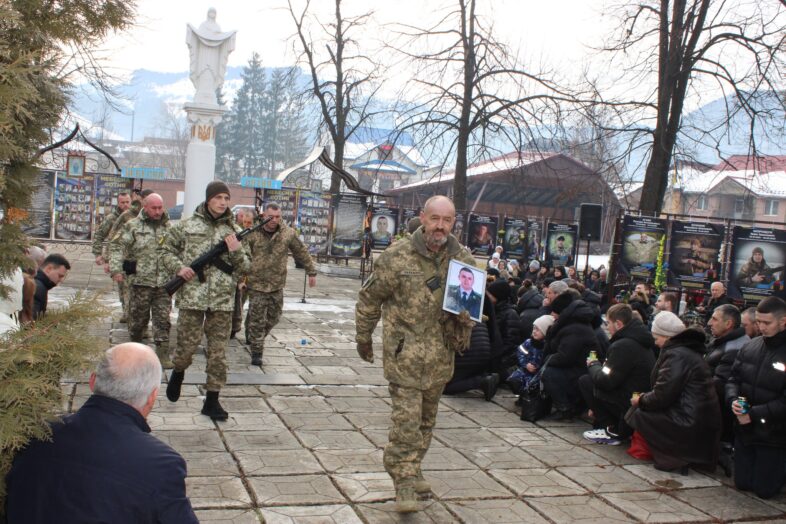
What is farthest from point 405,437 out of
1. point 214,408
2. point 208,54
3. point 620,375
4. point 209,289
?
point 208,54

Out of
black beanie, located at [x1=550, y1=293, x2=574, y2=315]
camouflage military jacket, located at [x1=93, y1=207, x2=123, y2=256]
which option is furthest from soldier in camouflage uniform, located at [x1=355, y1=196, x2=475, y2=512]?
camouflage military jacket, located at [x1=93, y1=207, x2=123, y2=256]

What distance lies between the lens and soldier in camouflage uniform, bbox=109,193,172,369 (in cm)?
847

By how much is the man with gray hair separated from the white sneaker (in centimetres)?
495

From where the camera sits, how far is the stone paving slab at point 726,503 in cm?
529

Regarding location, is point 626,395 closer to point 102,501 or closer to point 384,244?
point 102,501

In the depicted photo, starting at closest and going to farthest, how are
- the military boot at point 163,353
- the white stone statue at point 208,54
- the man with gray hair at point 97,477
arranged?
the man with gray hair at point 97,477 → the military boot at point 163,353 → the white stone statue at point 208,54

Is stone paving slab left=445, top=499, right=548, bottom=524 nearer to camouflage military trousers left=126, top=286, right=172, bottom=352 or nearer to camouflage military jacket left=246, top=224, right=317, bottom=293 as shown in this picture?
camouflage military jacket left=246, top=224, right=317, bottom=293

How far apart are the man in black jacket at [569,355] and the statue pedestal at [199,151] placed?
54.0ft

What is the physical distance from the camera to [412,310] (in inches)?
194

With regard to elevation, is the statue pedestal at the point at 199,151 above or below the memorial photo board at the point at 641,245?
above

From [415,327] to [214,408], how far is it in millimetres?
2404

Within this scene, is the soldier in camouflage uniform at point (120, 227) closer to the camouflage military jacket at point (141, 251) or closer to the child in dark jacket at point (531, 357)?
the camouflage military jacket at point (141, 251)

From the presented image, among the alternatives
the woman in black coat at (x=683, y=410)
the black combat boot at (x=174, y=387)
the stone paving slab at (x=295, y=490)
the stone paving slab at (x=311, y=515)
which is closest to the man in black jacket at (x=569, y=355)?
the woman in black coat at (x=683, y=410)

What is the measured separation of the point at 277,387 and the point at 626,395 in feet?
11.5
